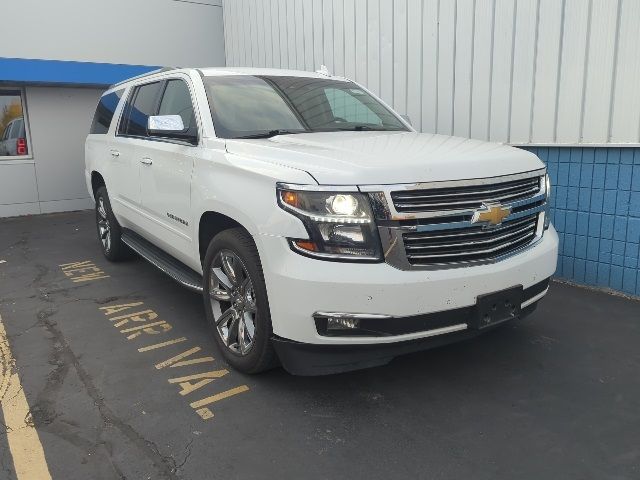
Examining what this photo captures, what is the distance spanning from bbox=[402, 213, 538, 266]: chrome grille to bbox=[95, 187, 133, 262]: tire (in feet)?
13.7

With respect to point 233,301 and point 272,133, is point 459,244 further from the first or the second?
point 272,133

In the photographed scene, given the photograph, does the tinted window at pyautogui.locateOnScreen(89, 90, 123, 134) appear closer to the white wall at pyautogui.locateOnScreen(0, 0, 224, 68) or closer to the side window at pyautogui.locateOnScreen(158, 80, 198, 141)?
the side window at pyautogui.locateOnScreen(158, 80, 198, 141)

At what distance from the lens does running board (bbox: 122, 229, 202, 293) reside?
3975 millimetres

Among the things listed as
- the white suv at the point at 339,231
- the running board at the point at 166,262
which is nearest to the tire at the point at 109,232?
the running board at the point at 166,262

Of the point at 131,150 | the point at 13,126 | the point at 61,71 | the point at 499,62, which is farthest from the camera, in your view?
the point at 13,126

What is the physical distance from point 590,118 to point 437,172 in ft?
9.45

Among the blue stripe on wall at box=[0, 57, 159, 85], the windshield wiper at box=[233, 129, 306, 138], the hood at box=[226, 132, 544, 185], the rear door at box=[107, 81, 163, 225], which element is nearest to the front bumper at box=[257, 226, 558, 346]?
the hood at box=[226, 132, 544, 185]

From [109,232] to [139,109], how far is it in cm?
177

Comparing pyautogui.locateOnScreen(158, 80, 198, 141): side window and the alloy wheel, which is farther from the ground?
pyautogui.locateOnScreen(158, 80, 198, 141): side window

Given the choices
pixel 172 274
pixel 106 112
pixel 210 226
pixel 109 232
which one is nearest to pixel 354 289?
pixel 210 226

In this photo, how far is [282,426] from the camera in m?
2.89

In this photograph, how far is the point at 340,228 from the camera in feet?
8.87

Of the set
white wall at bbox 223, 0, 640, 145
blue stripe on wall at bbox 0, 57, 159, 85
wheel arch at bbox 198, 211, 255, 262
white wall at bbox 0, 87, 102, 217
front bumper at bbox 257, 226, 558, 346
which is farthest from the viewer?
white wall at bbox 0, 87, 102, 217

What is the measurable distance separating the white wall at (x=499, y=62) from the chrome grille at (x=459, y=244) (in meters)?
2.43
